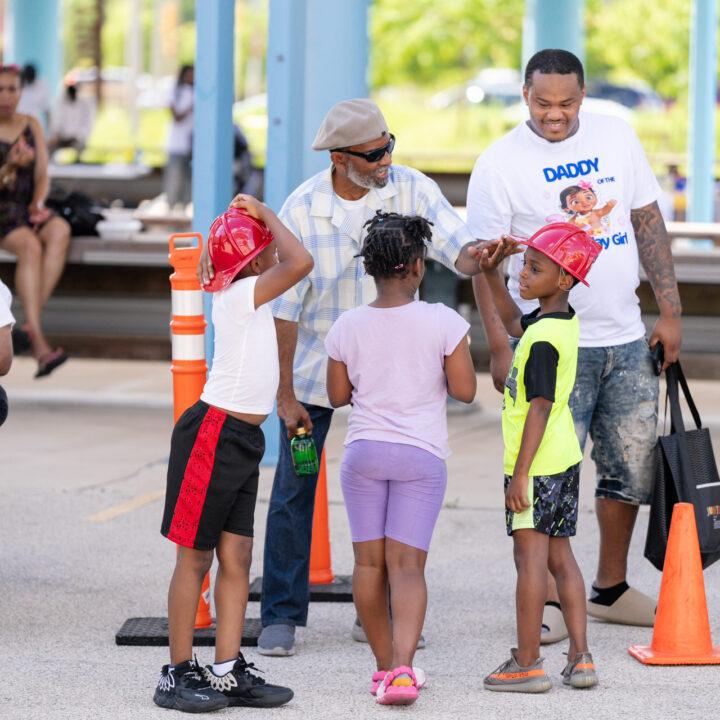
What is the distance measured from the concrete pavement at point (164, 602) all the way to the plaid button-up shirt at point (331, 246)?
3.24ft

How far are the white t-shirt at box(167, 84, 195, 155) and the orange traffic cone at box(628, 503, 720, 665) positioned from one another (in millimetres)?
11159

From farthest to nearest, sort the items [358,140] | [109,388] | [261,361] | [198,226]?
[109,388] < [198,226] < [358,140] < [261,361]

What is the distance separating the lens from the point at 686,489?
14.9 ft

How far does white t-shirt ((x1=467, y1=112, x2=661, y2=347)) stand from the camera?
15.0 ft

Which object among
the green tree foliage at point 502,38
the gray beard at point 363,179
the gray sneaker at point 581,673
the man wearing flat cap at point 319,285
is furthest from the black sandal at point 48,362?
the green tree foliage at point 502,38

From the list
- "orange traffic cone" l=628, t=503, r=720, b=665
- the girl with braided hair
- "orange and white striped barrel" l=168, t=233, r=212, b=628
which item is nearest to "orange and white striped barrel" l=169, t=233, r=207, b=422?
"orange and white striped barrel" l=168, t=233, r=212, b=628

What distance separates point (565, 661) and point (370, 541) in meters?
0.87

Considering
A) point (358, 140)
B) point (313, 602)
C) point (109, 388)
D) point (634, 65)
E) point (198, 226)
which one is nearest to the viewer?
point (358, 140)

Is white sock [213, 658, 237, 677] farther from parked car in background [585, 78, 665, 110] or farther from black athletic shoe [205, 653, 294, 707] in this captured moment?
parked car in background [585, 78, 665, 110]

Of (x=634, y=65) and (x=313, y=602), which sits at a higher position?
(x=634, y=65)

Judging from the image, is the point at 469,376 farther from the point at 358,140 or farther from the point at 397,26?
the point at 397,26

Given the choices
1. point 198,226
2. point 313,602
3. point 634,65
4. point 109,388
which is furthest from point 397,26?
point 313,602

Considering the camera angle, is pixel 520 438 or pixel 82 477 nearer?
pixel 520 438

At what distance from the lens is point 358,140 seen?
4246 millimetres
